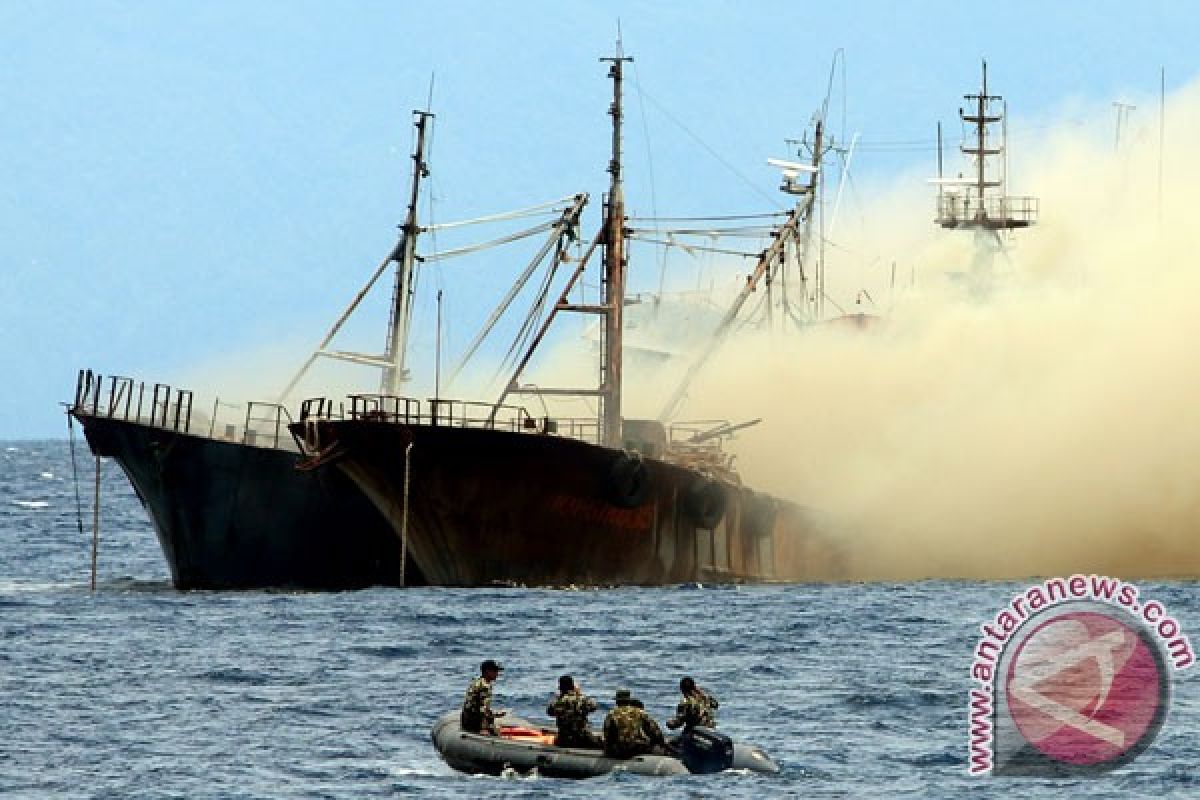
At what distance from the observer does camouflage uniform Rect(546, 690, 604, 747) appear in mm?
41062

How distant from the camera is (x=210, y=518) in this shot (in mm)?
74812

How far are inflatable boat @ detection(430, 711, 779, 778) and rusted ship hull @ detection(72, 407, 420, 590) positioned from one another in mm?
30270

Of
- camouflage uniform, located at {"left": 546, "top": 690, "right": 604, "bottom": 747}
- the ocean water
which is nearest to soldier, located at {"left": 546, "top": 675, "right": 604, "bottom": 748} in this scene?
camouflage uniform, located at {"left": 546, "top": 690, "right": 604, "bottom": 747}

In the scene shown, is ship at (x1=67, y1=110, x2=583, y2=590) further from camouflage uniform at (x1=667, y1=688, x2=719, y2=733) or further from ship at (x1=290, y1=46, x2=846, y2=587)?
camouflage uniform at (x1=667, y1=688, x2=719, y2=733)

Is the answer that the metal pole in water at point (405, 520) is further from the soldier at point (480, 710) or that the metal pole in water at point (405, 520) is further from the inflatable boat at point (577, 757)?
the inflatable boat at point (577, 757)

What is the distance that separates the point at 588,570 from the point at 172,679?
22492mm

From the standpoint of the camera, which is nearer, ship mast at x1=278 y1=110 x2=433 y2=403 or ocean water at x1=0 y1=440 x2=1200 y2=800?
ocean water at x1=0 y1=440 x2=1200 y2=800

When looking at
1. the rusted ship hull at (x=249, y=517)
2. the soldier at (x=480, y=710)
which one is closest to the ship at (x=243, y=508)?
the rusted ship hull at (x=249, y=517)

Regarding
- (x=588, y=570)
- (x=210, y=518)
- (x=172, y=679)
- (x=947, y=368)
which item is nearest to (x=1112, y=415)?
(x=947, y=368)

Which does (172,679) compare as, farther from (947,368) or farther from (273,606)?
(947,368)

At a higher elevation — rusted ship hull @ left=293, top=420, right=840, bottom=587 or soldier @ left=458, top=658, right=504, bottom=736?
rusted ship hull @ left=293, top=420, right=840, bottom=587

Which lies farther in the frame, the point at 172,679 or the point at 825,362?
the point at 825,362

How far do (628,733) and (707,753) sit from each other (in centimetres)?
124

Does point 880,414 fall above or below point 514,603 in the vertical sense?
above
